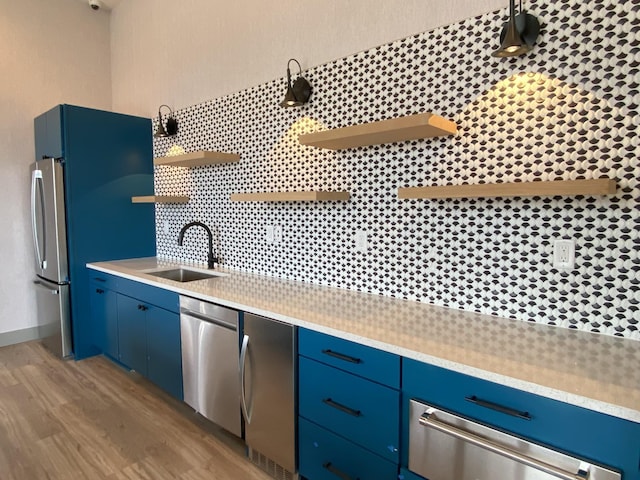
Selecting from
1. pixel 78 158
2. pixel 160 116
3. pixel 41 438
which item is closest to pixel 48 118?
pixel 78 158

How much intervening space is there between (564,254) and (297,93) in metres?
1.66

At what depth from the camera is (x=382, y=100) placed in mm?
2039

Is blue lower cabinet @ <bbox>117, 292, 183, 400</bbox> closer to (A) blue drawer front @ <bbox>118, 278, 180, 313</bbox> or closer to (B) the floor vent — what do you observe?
(A) blue drawer front @ <bbox>118, 278, 180, 313</bbox>

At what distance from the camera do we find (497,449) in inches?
44.8

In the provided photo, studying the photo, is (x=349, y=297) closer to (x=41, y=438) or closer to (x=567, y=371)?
(x=567, y=371)

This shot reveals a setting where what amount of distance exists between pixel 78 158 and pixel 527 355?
3582mm

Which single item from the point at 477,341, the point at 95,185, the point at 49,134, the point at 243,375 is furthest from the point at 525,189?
the point at 49,134

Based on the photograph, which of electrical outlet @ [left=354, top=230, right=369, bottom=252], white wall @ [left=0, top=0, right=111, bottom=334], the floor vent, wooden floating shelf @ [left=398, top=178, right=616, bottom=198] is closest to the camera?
wooden floating shelf @ [left=398, top=178, right=616, bottom=198]

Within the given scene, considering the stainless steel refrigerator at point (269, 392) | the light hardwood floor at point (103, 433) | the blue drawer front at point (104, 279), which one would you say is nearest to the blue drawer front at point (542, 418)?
the stainless steel refrigerator at point (269, 392)

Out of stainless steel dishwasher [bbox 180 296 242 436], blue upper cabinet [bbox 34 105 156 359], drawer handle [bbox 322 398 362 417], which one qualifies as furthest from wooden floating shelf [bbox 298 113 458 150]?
blue upper cabinet [bbox 34 105 156 359]

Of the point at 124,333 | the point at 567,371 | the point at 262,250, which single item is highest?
the point at 262,250

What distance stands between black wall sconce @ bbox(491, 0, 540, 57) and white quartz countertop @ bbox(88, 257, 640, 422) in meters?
1.08

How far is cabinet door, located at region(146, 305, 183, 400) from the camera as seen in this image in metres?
2.48

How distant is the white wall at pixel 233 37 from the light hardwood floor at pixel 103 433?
2.31 metres
